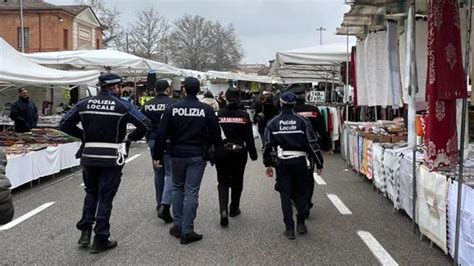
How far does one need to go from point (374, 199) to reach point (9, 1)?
58708mm

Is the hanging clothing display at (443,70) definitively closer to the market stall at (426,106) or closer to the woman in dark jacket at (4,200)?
the market stall at (426,106)

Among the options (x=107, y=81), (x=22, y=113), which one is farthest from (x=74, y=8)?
(x=107, y=81)

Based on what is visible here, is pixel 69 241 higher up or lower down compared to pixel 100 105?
lower down

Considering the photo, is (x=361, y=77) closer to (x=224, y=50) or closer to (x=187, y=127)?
(x=187, y=127)

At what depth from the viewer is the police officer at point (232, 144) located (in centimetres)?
743

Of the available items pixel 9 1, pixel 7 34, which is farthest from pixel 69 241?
pixel 9 1

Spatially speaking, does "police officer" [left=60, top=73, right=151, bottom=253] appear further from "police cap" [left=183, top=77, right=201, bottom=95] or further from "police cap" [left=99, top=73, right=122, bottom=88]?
"police cap" [left=183, top=77, right=201, bottom=95]

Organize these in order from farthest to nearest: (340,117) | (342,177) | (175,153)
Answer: (340,117), (342,177), (175,153)

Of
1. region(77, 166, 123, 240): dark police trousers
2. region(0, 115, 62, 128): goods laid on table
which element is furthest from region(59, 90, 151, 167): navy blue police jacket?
region(0, 115, 62, 128): goods laid on table

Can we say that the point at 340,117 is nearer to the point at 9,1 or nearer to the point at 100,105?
the point at 100,105

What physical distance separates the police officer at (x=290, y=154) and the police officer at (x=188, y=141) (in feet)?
2.45

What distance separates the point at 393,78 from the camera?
31.7ft

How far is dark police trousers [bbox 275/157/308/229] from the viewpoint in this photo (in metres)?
6.79

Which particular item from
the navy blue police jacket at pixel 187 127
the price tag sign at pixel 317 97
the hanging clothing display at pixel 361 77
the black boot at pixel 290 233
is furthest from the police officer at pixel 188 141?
the price tag sign at pixel 317 97
